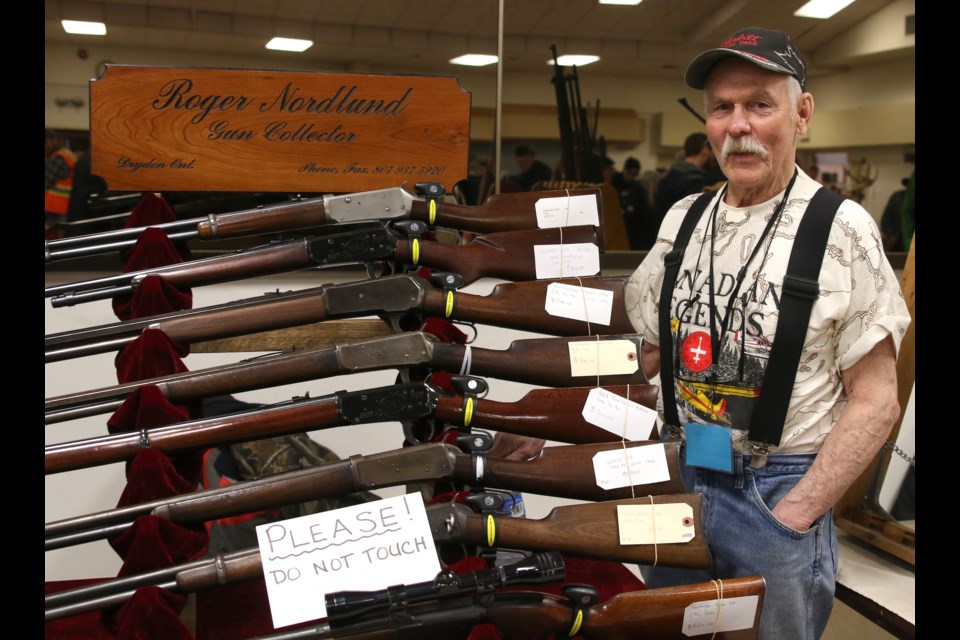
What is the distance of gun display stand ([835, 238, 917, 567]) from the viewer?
2.89 m

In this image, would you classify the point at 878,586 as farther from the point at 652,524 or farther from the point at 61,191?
the point at 61,191

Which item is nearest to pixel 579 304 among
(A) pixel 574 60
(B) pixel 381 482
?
(B) pixel 381 482

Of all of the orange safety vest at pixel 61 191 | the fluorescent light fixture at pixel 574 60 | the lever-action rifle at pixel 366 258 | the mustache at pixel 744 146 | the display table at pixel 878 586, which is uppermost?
the fluorescent light fixture at pixel 574 60

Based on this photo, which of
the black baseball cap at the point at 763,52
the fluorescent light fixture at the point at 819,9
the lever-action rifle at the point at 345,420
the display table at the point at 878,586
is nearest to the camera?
the lever-action rifle at the point at 345,420

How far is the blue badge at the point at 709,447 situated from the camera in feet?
5.57

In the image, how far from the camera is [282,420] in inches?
61.0

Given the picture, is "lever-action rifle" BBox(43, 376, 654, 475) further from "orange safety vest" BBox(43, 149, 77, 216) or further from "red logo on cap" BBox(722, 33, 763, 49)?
"orange safety vest" BBox(43, 149, 77, 216)

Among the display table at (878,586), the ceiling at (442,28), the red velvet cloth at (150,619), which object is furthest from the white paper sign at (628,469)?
the ceiling at (442,28)

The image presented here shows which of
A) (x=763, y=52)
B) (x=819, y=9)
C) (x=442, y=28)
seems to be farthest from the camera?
(x=819, y=9)

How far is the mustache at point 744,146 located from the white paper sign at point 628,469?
0.62 metres

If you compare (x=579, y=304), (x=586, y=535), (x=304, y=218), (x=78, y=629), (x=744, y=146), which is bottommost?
(x=78, y=629)

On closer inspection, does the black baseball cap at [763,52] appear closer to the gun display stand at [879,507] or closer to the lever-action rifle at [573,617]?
the lever-action rifle at [573,617]

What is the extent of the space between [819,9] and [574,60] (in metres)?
1.04
